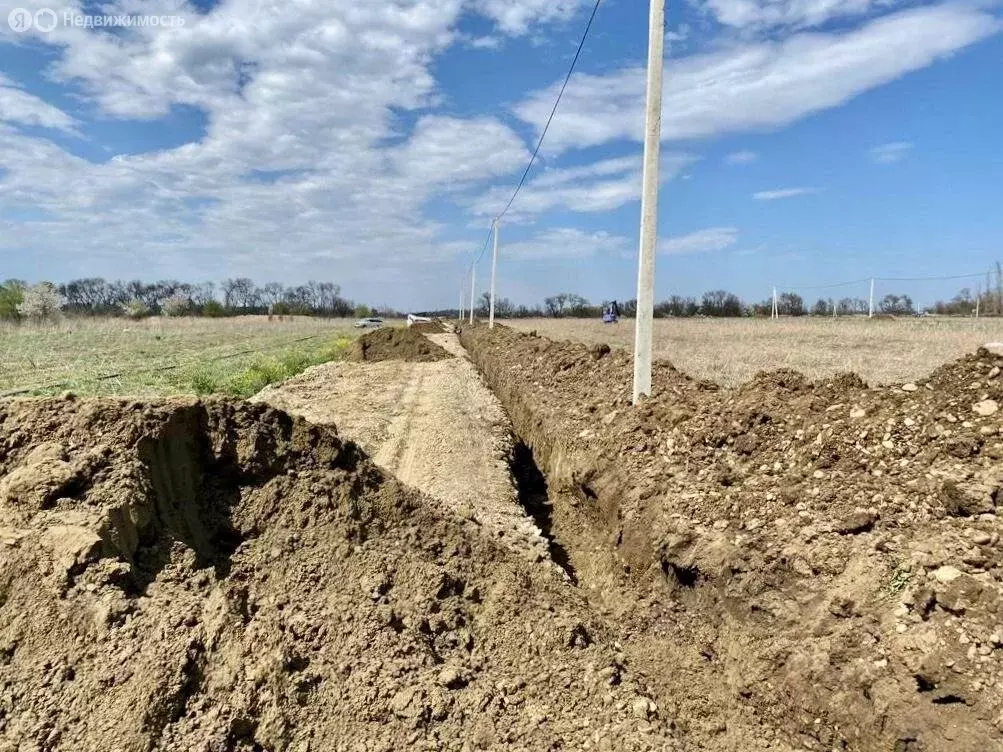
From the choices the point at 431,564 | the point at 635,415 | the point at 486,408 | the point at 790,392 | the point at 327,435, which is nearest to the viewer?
the point at 431,564

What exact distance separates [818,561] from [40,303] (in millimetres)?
66211

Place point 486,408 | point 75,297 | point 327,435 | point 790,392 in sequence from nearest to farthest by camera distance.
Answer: point 327,435, point 790,392, point 486,408, point 75,297

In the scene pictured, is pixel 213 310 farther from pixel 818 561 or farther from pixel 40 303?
pixel 818 561

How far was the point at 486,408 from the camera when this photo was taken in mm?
13227

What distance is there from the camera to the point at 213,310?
9769cm

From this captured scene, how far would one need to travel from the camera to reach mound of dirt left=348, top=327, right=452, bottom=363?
2378cm

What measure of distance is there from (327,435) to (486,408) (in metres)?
7.91

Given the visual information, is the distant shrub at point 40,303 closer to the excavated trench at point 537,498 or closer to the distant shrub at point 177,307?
the distant shrub at point 177,307

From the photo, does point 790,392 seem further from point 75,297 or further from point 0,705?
point 75,297

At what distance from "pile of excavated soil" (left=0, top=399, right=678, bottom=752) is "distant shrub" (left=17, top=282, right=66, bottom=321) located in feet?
183

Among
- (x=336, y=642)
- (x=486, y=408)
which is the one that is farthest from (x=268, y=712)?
(x=486, y=408)

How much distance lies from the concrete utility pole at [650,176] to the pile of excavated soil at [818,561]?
4.82ft

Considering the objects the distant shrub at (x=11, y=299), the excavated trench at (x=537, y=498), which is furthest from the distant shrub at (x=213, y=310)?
the excavated trench at (x=537, y=498)

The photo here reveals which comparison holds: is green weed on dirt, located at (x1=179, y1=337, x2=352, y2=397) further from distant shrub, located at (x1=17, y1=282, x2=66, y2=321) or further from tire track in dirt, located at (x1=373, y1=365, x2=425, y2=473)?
distant shrub, located at (x1=17, y1=282, x2=66, y2=321)
